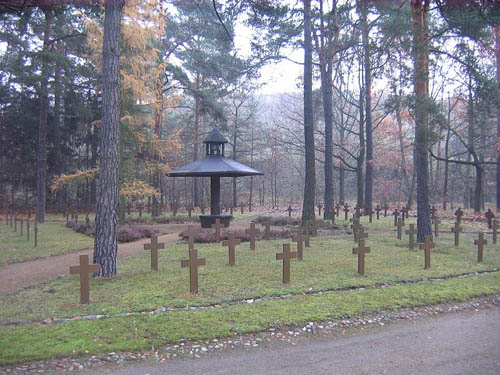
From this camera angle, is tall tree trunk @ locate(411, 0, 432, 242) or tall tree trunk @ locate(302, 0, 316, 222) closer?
tall tree trunk @ locate(411, 0, 432, 242)

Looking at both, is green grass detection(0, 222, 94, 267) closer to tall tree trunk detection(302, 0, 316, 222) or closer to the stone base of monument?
the stone base of monument

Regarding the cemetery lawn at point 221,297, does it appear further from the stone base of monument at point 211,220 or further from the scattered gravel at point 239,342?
the stone base of monument at point 211,220

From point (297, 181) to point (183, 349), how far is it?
37.2 meters

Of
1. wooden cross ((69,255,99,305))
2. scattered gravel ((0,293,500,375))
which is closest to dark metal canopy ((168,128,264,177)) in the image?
wooden cross ((69,255,99,305))

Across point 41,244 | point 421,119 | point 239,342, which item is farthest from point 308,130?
point 239,342

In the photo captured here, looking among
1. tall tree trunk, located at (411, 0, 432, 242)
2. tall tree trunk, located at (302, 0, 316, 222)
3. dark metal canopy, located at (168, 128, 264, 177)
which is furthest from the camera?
dark metal canopy, located at (168, 128, 264, 177)

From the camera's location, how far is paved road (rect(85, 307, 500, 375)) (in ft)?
12.5

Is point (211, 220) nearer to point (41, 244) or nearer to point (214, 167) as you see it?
point (214, 167)

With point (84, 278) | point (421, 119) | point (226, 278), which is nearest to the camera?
point (84, 278)

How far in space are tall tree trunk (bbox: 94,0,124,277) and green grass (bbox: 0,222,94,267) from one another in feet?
12.1

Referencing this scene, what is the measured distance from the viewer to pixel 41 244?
12.0 m

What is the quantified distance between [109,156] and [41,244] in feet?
21.0

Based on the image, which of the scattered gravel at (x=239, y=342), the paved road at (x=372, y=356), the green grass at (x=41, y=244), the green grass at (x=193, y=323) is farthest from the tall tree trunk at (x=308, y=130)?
the paved road at (x=372, y=356)

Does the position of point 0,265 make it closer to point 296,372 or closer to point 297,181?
point 296,372
